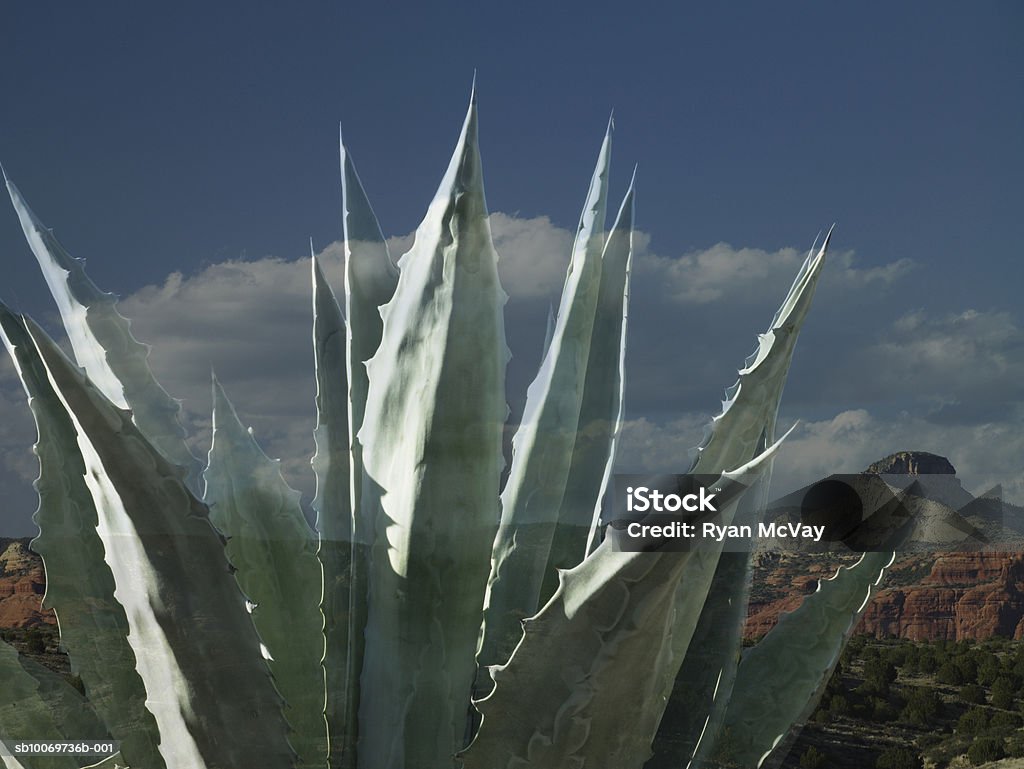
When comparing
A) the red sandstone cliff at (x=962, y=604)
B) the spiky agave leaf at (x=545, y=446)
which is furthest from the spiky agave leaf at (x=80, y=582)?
the red sandstone cliff at (x=962, y=604)

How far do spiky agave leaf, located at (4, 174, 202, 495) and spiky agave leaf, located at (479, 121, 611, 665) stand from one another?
0.41 metres

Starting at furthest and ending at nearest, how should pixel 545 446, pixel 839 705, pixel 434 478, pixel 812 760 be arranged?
pixel 839 705 < pixel 812 760 < pixel 545 446 < pixel 434 478

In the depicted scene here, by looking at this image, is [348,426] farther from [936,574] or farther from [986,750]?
[936,574]

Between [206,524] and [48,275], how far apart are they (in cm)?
56

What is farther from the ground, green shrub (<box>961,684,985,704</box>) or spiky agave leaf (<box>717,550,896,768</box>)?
spiky agave leaf (<box>717,550,896,768</box>)

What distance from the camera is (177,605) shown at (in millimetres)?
809

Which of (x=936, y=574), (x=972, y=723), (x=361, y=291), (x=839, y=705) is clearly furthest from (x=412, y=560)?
(x=936, y=574)

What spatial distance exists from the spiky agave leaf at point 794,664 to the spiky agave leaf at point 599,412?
333 millimetres

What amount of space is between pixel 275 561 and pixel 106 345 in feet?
1.16

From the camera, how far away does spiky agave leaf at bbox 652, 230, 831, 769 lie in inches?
43.8

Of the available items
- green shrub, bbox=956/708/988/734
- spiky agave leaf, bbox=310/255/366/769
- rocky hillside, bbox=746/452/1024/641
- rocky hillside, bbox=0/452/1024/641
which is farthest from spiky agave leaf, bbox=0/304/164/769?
green shrub, bbox=956/708/988/734

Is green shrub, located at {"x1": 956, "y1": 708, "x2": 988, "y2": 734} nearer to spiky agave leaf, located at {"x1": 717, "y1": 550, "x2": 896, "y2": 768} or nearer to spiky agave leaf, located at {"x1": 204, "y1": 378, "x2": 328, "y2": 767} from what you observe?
spiky agave leaf, located at {"x1": 717, "y1": 550, "x2": 896, "y2": 768}

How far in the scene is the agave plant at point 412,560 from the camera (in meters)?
0.81

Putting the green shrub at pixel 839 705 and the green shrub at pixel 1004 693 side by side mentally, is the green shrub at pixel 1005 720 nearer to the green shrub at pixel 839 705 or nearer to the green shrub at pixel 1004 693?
the green shrub at pixel 1004 693
